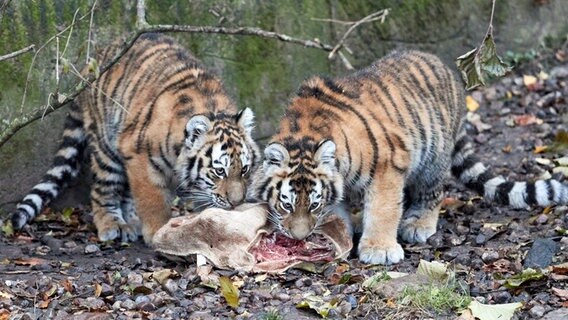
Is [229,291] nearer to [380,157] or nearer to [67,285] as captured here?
[67,285]

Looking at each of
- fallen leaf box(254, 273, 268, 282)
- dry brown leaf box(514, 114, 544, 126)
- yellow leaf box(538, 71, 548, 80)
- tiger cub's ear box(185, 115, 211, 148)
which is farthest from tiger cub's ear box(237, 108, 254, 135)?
yellow leaf box(538, 71, 548, 80)

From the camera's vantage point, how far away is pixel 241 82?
7.50 metres

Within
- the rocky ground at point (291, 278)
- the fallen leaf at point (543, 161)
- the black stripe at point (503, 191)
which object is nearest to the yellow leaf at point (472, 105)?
the fallen leaf at point (543, 161)

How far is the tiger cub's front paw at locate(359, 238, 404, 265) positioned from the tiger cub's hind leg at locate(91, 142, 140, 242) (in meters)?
1.67

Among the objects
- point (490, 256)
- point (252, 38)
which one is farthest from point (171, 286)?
point (252, 38)

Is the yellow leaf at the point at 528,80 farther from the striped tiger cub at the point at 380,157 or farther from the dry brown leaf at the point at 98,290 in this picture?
the dry brown leaf at the point at 98,290

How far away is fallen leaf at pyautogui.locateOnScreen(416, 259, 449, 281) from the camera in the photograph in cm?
501

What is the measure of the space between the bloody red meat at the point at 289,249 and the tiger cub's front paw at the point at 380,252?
0.65 feet

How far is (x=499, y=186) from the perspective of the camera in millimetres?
6508

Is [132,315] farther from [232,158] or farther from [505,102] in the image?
[505,102]

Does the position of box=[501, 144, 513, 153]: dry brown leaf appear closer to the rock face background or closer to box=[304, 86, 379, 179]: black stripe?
the rock face background

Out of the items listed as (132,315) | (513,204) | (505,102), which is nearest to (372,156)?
(513,204)

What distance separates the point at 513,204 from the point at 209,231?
2.21 metres

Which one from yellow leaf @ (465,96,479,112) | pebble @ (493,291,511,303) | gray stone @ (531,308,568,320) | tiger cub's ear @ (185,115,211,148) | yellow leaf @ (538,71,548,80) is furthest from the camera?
yellow leaf @ (538,71,548,80)
